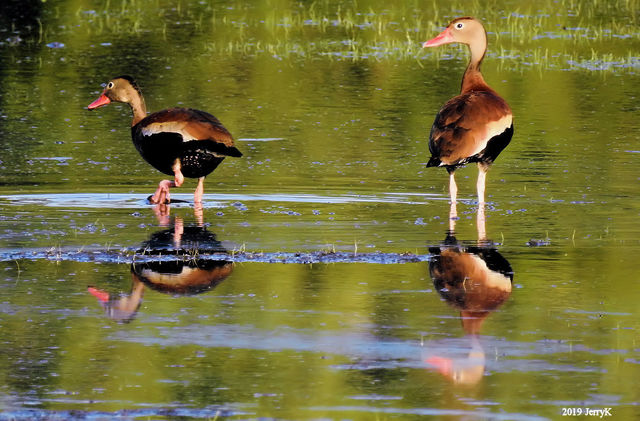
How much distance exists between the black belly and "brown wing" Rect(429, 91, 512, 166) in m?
2.14

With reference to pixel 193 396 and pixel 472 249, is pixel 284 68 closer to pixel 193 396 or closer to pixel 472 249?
pixel 472 249

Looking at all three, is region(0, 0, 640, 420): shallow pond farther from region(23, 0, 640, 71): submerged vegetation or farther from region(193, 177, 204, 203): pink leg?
region(23, 0, 640, 71): submerged vegetation

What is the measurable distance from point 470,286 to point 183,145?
502cm

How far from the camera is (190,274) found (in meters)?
10.2

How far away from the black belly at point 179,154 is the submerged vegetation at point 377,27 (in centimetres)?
1264

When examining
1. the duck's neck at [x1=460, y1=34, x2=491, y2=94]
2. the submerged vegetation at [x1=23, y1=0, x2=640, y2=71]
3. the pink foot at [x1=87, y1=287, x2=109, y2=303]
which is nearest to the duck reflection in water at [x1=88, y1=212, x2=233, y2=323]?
the pink foot at [x1=87, y1=287, x2=109, y2=303]

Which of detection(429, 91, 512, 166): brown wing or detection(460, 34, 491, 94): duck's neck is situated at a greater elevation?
detection(460, 34, 491, 94): duck's neck

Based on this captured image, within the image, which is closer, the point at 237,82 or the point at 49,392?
the point at 49,392

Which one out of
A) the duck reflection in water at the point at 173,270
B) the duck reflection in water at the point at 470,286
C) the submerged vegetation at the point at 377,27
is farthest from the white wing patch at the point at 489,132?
the submerged vegetation at the point at 377,27

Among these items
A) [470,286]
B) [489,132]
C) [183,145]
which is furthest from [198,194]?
[470,286]

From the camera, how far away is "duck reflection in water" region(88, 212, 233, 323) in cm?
934

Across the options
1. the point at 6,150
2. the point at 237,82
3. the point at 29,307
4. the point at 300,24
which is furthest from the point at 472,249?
the point at 300,24

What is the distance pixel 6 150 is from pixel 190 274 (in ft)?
24.1

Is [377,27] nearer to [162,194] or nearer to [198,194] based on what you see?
[198,194]
